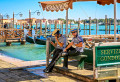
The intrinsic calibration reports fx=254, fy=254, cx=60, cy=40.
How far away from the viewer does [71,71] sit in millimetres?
7043

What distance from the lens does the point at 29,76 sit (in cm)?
714

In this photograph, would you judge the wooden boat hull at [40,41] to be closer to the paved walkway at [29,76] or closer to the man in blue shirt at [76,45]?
the paved walkway at [29,76]

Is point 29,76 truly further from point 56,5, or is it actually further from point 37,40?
point 37,40

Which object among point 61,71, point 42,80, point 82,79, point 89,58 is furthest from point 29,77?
point 89,58

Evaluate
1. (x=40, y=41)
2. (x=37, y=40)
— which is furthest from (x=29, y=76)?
(x=37, y=40)

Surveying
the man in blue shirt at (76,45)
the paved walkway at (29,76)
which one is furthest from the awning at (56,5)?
the paved walkway at (29,76)

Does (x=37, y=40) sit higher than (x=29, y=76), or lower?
lower

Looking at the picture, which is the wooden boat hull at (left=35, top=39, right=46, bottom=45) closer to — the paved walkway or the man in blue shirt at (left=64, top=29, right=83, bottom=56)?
the paved walkway

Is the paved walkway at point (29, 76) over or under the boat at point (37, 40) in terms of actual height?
over

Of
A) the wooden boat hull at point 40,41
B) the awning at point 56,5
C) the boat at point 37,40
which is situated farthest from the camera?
the boat at point 37,40

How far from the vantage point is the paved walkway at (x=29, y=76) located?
21.8ft

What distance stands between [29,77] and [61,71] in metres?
0.99

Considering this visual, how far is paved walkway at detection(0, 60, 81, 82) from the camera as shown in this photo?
6641 mm

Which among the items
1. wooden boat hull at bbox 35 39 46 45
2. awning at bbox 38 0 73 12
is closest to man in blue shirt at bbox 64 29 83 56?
awning at bbox 38 0 73 12
